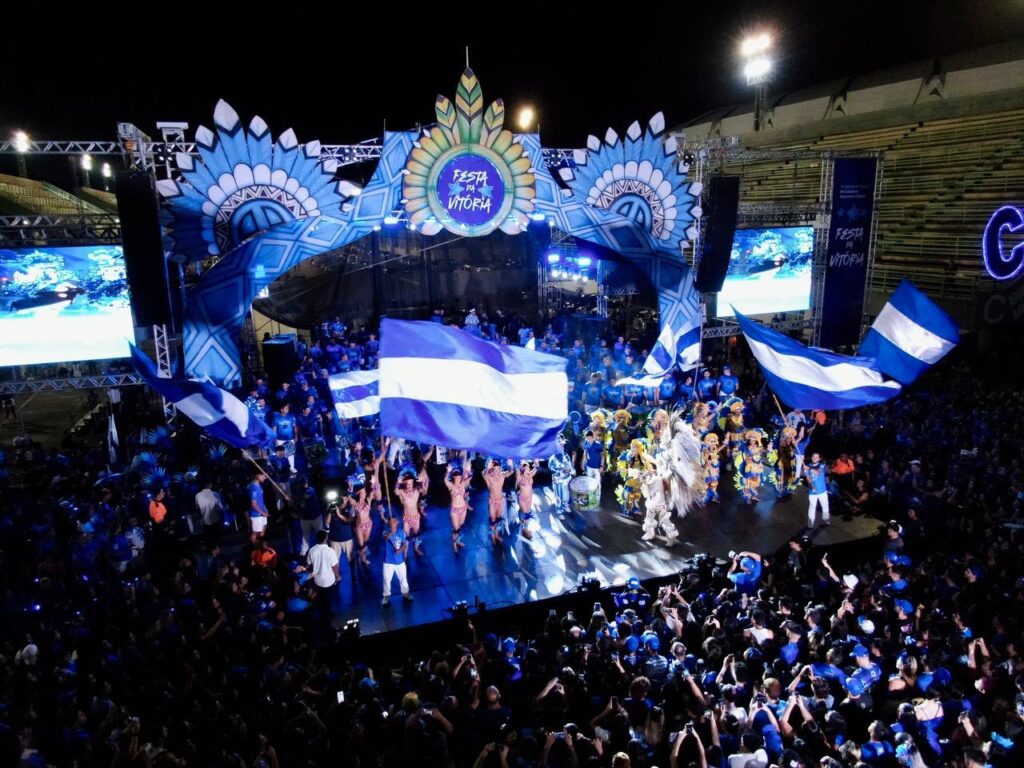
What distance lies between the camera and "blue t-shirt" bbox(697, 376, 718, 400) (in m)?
15.3

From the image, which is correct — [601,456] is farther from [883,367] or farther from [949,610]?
[949,610]

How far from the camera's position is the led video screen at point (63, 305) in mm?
12180

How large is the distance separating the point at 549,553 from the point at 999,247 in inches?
524

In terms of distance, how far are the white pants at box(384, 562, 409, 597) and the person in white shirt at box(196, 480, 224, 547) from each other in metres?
2.94

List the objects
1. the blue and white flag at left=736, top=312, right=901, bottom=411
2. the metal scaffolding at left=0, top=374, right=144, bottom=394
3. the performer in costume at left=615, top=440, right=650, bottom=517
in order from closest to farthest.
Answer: the blue and white flag at left=736, top=312, right=901, bottom=411 → the performer in costume at left=615, top=440, right=650, bottom=517 → the metal scaffolding at left=0, top=374, right=144, bottom=394

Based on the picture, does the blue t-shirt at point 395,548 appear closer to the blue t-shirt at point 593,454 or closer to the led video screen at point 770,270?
the blue t-shirt at point 593,454

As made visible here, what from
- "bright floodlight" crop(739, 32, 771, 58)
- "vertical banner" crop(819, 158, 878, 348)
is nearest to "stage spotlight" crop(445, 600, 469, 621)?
"vertical banner" crop(819, 158, 878, 348)

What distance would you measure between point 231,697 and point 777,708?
4.32 m

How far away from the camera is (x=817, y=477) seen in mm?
10688

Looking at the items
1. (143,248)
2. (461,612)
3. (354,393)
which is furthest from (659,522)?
(143,248)

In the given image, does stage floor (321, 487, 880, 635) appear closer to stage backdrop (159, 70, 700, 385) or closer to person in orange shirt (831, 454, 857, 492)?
person in orange shirt (831, 454, 857, 492)

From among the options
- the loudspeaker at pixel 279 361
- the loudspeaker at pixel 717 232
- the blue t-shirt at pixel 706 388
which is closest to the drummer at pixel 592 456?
the blue t-shirt at pixel 706 388

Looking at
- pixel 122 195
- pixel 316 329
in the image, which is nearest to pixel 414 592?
pixel 122 195

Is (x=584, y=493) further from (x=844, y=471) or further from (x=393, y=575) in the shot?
(x=844, y=471)
